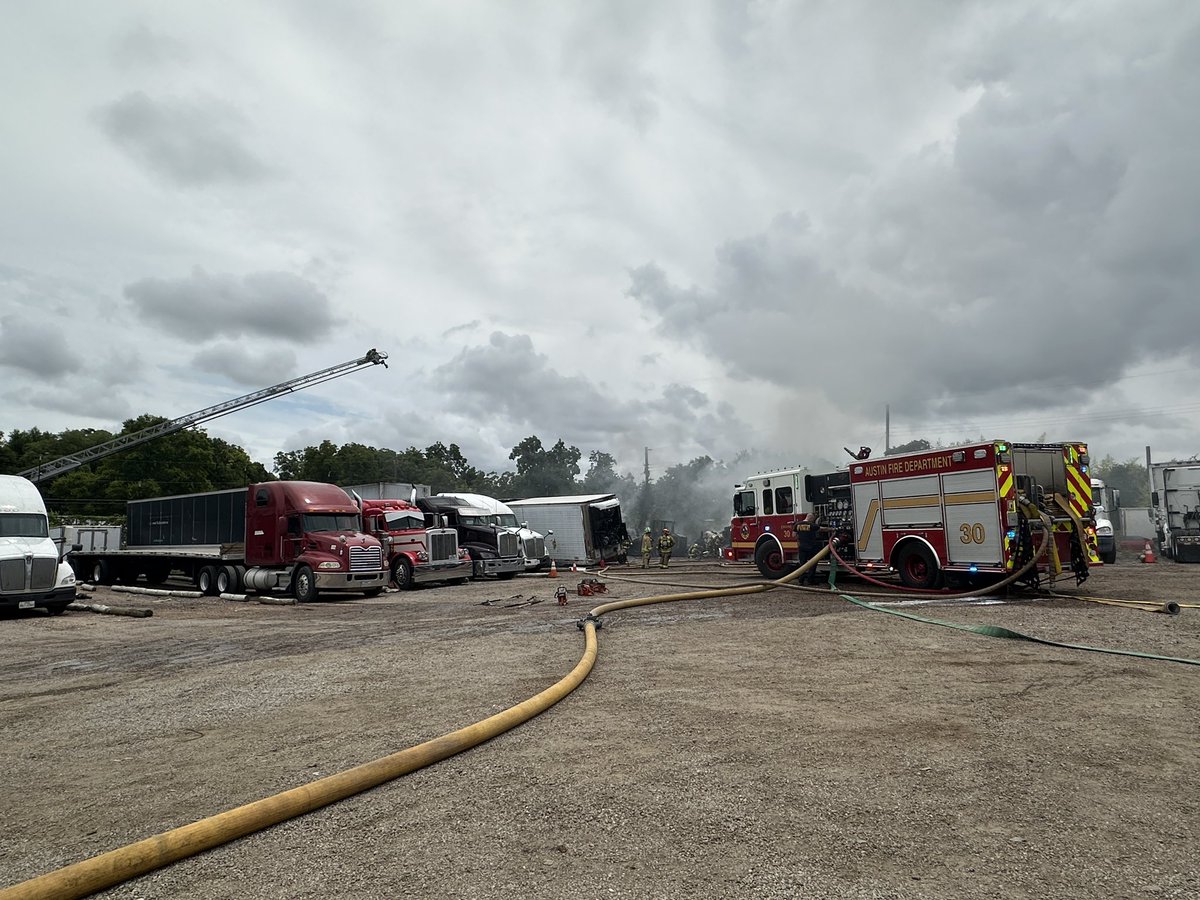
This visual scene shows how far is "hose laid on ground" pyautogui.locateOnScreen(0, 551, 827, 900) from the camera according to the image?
2945 mm

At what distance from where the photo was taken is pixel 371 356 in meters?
42.1

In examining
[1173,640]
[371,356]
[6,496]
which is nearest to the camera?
[1173,640]

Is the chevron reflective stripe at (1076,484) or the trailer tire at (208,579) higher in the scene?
the chevron reflective stripe at (1076,484)

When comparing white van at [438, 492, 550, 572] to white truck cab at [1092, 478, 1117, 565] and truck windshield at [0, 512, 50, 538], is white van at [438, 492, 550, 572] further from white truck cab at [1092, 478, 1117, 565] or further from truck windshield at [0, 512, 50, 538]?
white truck cab at [1092, 478, 1117, 565]

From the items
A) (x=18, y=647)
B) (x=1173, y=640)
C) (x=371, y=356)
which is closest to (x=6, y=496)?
(x=18, y=647)

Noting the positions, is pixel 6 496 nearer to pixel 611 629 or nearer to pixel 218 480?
pixel 611 629

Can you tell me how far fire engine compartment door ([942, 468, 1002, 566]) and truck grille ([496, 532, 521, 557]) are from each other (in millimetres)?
14995

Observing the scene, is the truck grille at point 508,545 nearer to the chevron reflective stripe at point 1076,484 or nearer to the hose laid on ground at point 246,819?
the chevron reflective stripe at point 1076,484

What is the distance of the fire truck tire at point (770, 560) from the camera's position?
2048cm

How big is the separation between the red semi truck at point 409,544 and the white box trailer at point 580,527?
30.5ft

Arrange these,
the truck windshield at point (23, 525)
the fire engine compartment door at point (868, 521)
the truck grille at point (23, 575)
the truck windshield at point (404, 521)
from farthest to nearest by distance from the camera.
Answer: the truck windshield at point (404, 521) < the fire engine compartment door at point (868, 521) < the truck windshield at point (23, 525) < the truck grille at point (23, 575)

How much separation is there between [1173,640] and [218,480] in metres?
69.9

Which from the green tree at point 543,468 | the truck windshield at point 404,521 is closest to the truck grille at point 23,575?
the truck windshield at point 404,521

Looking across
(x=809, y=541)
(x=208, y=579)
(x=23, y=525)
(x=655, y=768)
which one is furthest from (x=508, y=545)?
(x=655, y=768)
